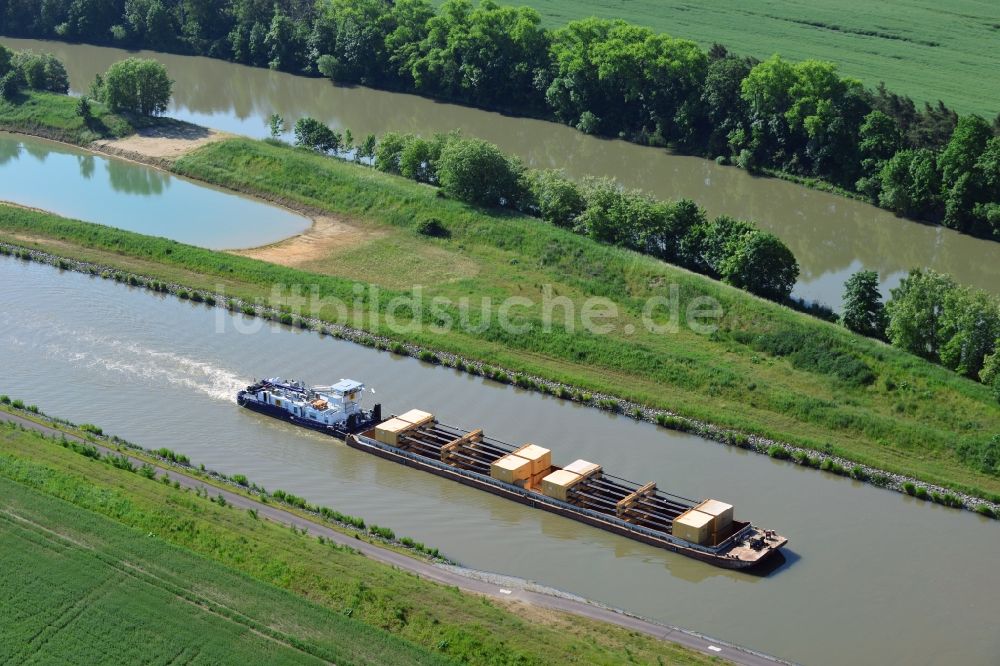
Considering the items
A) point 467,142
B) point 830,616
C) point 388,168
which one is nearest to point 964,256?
point 467,142

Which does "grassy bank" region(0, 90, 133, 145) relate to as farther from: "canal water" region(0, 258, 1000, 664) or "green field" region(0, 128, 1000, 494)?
"canal water" region(0, 258, 1000, 664)

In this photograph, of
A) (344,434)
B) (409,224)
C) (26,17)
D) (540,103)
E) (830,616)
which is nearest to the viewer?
(830,616)

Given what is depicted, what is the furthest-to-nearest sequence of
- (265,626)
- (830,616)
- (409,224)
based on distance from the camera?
(409,224) → (830,616) → (265,626)

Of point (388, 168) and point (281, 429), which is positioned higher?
point (388, 168)

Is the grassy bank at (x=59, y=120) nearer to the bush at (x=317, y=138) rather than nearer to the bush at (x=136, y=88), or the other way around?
the bush at (x=136, y=88)

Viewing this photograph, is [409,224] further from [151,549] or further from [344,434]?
[151,549]
